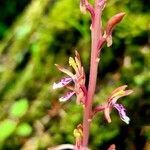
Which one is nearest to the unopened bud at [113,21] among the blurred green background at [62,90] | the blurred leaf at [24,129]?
the blurred green background at [62,90]

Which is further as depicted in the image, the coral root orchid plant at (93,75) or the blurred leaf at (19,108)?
the blurred leaf at (19,108)

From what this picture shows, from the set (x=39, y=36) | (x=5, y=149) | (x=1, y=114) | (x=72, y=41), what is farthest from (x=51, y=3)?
(x=5, y=149)

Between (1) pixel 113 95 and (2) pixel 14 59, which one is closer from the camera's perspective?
(1) pixel 113 95

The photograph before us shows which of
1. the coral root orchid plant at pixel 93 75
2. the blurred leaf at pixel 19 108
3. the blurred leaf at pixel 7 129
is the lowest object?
the blurred leaf at pixel 7 129

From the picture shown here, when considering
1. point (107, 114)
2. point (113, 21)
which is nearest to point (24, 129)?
point (107, 114)

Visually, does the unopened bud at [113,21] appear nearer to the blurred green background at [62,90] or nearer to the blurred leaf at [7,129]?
the blurred green background at [62,90]

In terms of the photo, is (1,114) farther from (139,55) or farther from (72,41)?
(139,55)

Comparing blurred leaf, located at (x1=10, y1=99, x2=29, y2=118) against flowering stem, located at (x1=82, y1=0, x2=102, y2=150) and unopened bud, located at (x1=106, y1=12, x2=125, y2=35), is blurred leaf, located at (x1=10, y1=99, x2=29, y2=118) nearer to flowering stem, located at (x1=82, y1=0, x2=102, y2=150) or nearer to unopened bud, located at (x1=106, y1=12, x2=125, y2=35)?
flowering stem, located at (x1=82, y1=0, x2=102, y2=150)
